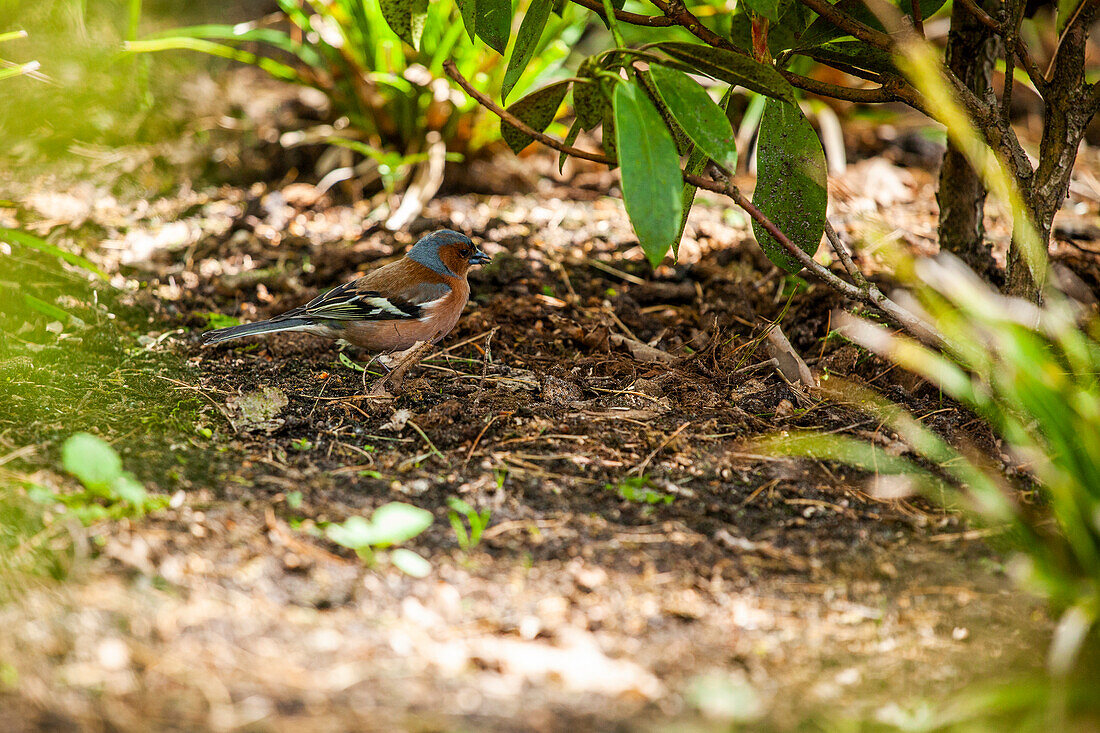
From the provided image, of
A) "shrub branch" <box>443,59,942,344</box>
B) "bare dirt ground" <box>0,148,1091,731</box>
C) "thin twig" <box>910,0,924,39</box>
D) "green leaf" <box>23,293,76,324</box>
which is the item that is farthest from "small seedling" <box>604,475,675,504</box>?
"green leaf" <box>23,293,76,324</box>

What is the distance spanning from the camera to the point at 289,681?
5.48 ft

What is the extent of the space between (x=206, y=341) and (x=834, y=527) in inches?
100

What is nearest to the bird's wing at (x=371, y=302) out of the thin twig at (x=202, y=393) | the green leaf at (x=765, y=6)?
the thin twig at (x=202, y=393)

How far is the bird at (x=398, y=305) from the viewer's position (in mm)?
3523

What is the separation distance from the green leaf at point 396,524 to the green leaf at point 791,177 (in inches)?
62.2

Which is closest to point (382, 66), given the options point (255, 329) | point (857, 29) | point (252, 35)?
point (252, 35)

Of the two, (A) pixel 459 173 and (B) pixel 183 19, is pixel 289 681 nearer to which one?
(A) pixel 459 173

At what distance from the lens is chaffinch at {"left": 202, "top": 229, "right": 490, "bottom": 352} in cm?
354

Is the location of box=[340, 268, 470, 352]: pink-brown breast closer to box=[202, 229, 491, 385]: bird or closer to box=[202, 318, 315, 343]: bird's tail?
box=[202, 229, 491, 385]: bird

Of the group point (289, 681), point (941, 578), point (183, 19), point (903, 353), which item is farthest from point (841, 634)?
point (183, 19)

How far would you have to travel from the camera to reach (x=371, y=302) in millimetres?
3686

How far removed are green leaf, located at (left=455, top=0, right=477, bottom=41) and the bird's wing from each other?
1.27 meters

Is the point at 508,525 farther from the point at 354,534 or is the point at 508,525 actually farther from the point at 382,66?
the point at 382,66

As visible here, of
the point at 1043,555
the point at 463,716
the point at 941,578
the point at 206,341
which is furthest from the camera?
the point at 206,341
